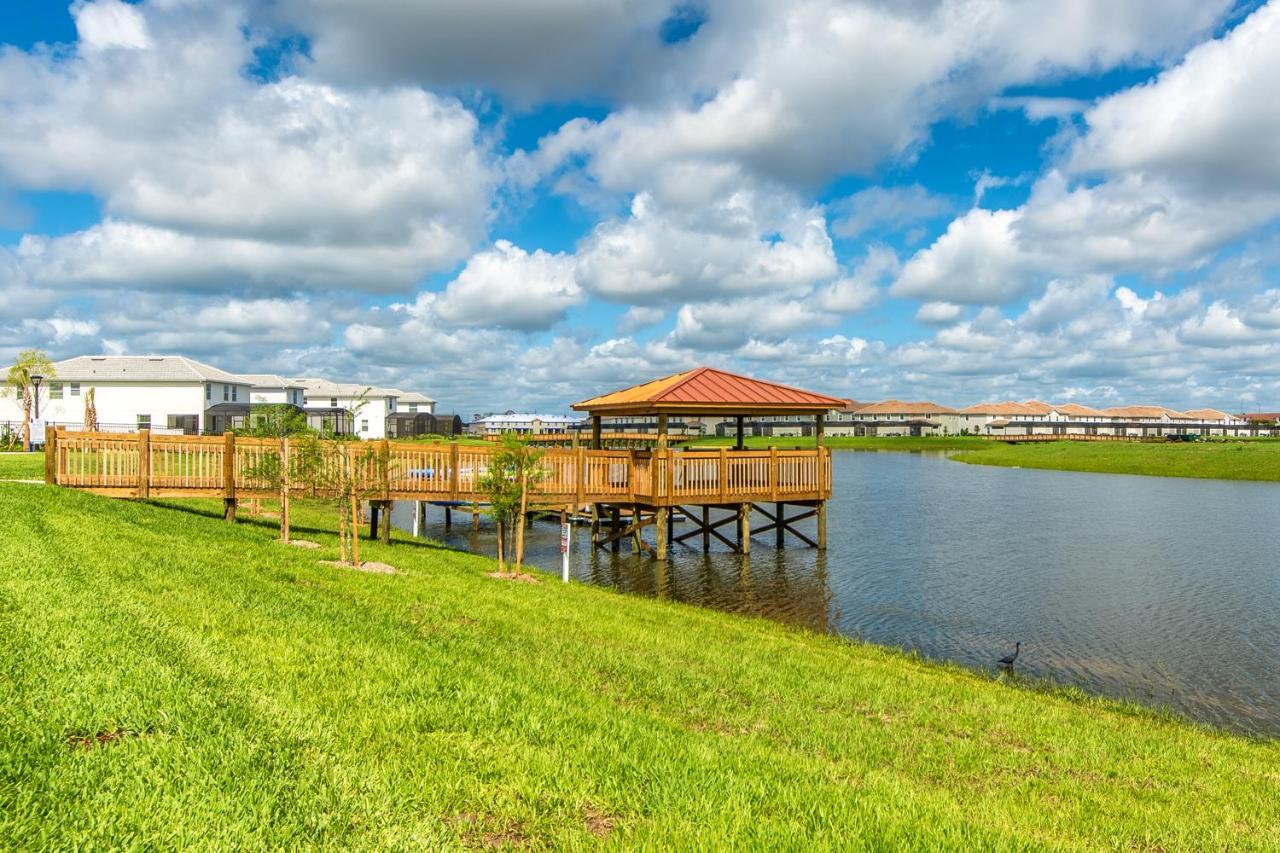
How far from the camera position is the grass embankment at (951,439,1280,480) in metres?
61.2

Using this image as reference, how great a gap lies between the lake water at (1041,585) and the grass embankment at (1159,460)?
25.7 m

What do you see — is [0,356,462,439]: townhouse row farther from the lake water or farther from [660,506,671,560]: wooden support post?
[660,506,671,560]: wooden support post

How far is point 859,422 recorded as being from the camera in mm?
166875

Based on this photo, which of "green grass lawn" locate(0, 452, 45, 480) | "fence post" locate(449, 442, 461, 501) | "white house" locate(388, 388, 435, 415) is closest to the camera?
"fence post" locate(449, 442, 461, 501)

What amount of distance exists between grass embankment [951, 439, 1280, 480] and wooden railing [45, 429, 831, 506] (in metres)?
52.7

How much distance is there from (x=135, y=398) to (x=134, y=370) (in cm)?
238

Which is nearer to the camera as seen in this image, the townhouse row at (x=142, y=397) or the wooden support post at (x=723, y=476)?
the wooden support post at (x=723, y=476)

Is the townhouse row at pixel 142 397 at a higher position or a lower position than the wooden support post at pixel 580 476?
higher

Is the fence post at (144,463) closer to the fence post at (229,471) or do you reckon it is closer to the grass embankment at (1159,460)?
the fence post at (229,471)

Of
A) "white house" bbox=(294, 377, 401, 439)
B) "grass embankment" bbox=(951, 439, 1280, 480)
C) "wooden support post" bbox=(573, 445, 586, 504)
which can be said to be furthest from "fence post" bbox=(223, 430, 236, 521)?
"grass embankment" bbox=(951, 439, 1280, 480)

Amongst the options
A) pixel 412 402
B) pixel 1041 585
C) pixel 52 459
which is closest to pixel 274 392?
pixel 412 402

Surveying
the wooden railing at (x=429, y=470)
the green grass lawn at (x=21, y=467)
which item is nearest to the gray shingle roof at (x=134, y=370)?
the green grass lawn at (x=21, y=467)

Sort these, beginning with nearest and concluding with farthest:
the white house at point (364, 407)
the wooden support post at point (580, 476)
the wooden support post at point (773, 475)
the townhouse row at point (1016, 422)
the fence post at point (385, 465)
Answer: the fence post at point (385, 465)
the wooden support post at point (580, 476)
the wooden support post at point (773, 475)
the white house at point (364, 407)
the townhouse row at point (1016, 422)

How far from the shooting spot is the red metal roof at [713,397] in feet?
75.3
